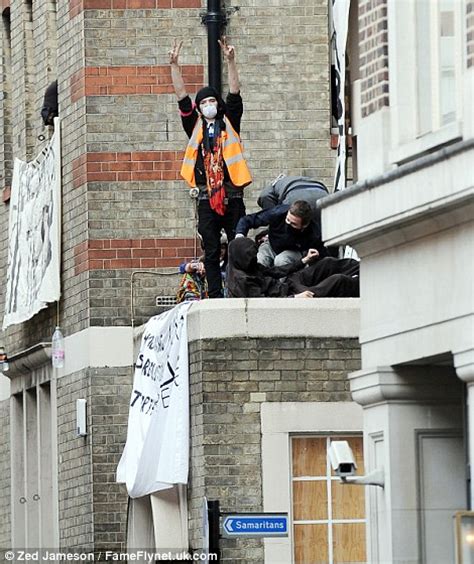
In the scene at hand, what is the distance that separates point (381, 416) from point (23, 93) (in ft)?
40.8

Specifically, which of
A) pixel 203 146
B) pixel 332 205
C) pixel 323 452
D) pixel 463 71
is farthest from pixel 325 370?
pixel 463 71

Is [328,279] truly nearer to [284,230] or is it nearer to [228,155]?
[284,230]

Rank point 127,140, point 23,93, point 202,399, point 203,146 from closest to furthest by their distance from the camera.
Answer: point 202,399, point 203,146, point 127,140, point 23,93

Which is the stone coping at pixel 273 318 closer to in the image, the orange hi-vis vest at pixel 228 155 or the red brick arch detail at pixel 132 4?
the orange hi-vis vest at pixel 228 155

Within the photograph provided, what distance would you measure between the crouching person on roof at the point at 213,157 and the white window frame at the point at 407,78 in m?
6.45

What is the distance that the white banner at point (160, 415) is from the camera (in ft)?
70.1

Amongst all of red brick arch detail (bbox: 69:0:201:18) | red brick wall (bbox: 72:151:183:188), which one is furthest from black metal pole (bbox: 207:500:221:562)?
red brick arch detail (bbox: 69:0:201:18)

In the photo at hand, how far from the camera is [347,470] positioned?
16250mm

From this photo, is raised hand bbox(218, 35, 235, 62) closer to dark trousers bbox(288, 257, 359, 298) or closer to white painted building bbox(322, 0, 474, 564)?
dark trousers bbox(288, 257, 359, 298)

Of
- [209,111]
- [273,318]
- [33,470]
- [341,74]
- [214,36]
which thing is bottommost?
[33,470]

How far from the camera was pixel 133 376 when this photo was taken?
23.7 m

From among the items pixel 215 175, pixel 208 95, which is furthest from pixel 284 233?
pixel 208 95

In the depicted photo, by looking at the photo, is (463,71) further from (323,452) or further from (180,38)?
(180,38)

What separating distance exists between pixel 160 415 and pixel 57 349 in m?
3.57
